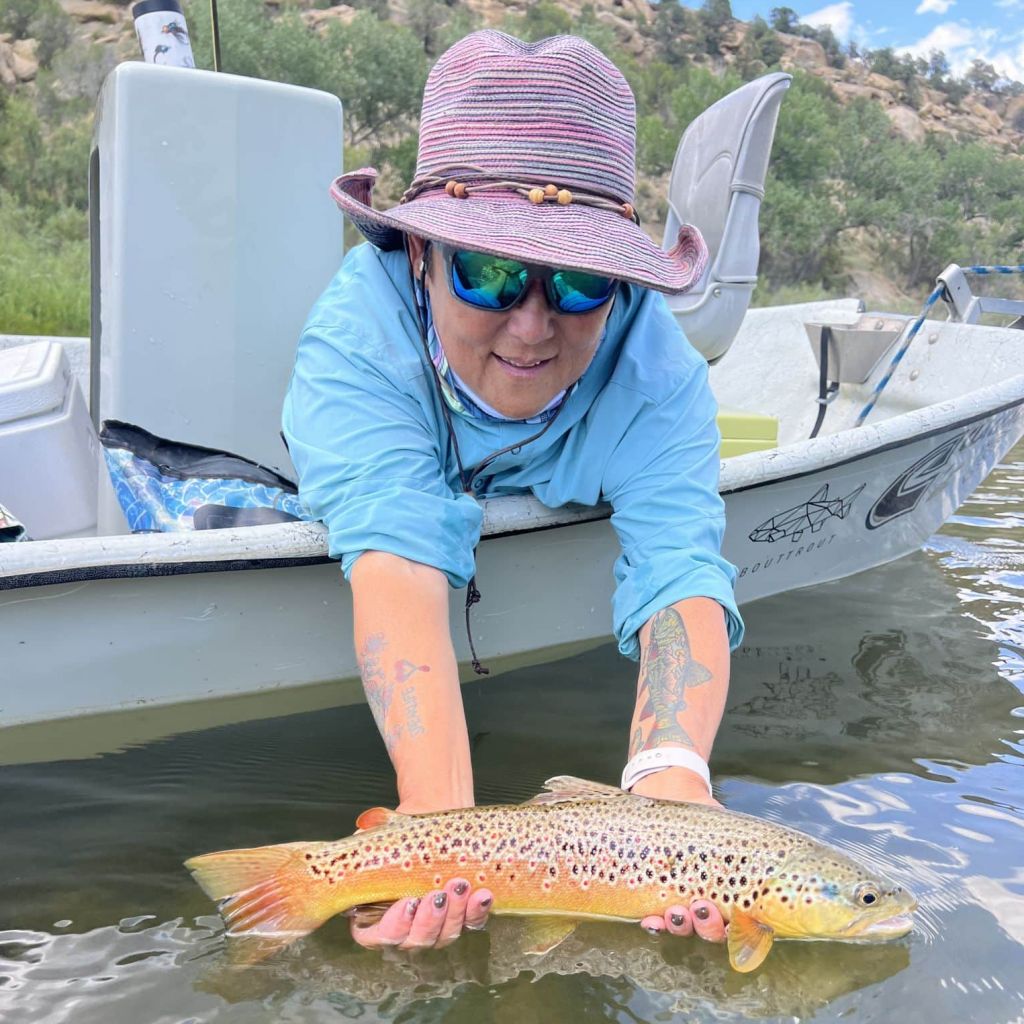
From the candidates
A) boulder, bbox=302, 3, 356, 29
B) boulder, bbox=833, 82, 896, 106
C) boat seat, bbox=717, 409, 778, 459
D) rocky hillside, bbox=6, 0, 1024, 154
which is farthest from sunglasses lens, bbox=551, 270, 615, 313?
boulder, bbox=833, 82, 896, 106

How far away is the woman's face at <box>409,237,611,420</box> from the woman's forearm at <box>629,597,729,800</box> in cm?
65

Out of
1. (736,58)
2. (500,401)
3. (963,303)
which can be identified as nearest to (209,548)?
(500,401)

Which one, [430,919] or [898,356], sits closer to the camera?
[430,919]

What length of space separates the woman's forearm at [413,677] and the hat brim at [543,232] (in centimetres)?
77

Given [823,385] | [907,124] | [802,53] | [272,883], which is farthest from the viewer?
[802,53]

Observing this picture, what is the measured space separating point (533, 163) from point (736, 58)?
55100mm

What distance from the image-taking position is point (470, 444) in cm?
302

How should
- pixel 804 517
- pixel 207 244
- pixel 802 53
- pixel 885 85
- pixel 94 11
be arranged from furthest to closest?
pixel 802 53
pixel 885 85
pixel 94 11
pixel 804 517
pixel 207 244

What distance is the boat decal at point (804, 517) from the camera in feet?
13.9

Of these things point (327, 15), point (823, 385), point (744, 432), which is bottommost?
point (823, 385)

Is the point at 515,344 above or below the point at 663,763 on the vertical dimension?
above

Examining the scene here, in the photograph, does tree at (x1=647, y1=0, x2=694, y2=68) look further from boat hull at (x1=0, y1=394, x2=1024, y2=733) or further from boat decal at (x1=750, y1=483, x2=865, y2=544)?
boat hull at (x1=0, y1=394, x2=1024, y2=733)

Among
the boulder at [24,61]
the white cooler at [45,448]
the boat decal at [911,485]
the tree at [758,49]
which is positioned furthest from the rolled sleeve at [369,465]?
the tree at [758,49]

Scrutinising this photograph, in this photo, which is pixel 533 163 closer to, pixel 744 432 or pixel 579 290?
pixel 579 290
